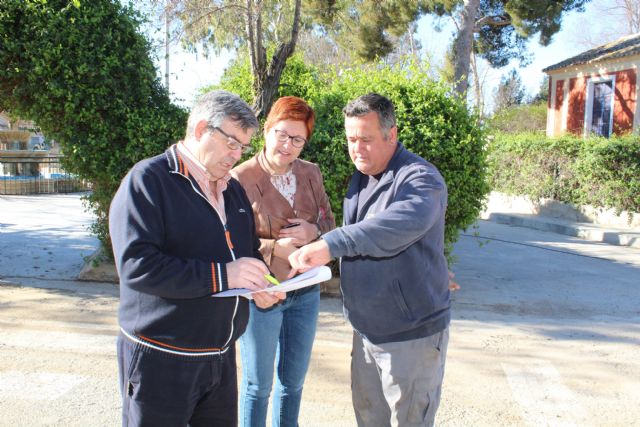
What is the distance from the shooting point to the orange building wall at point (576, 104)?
2195cm

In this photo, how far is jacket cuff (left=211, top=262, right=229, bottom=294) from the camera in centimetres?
196

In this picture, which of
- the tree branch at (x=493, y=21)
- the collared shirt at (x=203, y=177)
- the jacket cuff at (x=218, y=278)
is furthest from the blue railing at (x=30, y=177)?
the tree branch at (x=493, y=21)

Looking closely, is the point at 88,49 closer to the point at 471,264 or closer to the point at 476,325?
the point at 476,325

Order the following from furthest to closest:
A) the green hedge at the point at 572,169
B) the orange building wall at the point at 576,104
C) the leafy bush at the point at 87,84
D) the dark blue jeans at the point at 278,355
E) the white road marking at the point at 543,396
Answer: the orange building wall at the point at 576,104 → the green hedge at the point at 572,169 → the leafy bush at the point at 87,84 → the white road marking at the point at 543,396 → the dark blue jeans at the point at 278,355

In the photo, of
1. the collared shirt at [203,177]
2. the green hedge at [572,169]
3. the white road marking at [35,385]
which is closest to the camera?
the collared shirt at [203,177]

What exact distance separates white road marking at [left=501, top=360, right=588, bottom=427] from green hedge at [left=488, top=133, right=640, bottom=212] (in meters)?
7.40

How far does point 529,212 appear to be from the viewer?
15859mm

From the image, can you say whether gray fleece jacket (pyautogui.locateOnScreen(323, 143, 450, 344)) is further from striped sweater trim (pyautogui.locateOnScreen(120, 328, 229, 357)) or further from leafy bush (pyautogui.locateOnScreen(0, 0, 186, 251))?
leafy bush (pyautogui.locateOnScreen(0, 0, 186, 251))

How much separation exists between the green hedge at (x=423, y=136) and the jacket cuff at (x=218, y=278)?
400 cm

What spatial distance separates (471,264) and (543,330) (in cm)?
325

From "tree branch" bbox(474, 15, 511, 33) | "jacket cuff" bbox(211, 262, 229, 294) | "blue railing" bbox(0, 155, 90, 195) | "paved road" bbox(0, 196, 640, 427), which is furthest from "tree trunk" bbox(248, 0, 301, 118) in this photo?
"tree branch" bbox(474, 15, 511, 33)

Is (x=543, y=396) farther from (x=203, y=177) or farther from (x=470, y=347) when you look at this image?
(x=203, y=177)

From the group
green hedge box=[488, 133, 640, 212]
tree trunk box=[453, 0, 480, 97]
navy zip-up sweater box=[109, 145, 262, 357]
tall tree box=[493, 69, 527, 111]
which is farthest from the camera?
tall tree box=[493, 69, 527, 111]

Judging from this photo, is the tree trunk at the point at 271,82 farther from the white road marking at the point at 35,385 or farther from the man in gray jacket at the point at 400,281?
the man in gray jacket at the point at 400,281
